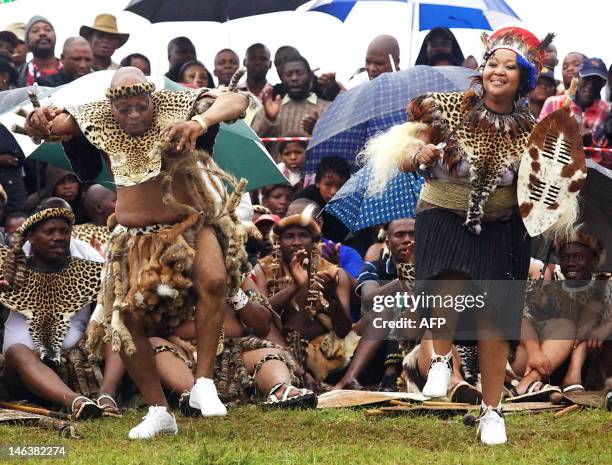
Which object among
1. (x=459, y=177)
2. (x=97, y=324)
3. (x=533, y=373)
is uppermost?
(x=459, y=177)

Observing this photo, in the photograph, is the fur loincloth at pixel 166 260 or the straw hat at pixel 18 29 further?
the straw hat at pixel 18 29

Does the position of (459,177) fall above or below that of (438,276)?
above

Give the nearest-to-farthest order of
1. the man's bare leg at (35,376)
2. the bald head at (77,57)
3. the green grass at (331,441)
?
the green grass at (331,441) < the man's bare leg at (35,376) < the bald head at (77,57)

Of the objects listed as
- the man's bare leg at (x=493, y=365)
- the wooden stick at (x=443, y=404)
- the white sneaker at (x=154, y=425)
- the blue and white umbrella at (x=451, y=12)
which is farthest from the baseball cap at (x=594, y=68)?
the white sneaker at (x=154, y=425)

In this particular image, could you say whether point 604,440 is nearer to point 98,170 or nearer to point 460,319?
point 460,319

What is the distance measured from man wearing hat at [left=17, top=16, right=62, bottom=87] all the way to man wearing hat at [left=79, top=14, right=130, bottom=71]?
0.46 metres

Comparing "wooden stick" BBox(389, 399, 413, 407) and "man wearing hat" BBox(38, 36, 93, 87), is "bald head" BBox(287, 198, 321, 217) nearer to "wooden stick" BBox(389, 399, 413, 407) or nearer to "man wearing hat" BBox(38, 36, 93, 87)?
"wooden stick" BBox(389, 399, 413, 407)

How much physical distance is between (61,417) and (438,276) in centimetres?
265

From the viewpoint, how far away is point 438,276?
7.29 metres

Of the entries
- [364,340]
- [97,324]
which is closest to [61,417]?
[97,324]

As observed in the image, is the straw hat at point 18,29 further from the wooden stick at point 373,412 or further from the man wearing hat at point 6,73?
the wooden stick at point 373,412

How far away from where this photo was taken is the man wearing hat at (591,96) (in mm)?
11992

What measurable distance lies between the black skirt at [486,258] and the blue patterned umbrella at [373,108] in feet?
11.7

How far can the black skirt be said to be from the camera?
7176 mm
